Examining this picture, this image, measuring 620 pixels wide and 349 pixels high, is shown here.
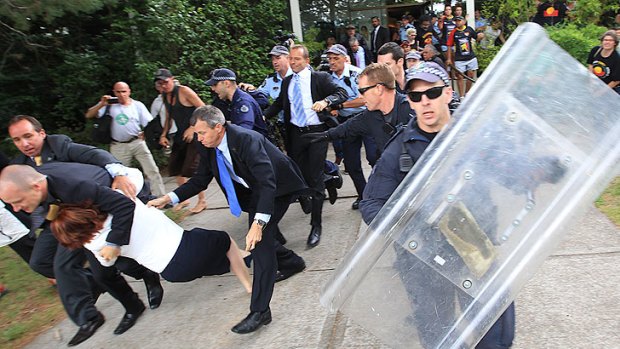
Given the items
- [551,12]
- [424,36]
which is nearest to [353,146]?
[424,36]

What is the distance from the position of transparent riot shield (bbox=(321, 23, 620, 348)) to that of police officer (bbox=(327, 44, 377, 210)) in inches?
108

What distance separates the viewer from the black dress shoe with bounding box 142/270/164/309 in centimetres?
395

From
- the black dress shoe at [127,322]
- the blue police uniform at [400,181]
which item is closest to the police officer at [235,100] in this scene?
the black dress shoe at [127,322]

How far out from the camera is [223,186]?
11.9 ft

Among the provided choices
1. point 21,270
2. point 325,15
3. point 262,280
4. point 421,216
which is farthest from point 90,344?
point 325,15

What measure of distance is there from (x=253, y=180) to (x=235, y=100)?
1.48 metres

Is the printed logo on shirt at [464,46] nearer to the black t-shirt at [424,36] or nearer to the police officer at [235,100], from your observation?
the black t-shirt at [424,36]

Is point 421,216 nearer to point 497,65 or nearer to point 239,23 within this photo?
point 497,65

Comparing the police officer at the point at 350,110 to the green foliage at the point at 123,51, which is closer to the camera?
the police officer at the point at 350,110

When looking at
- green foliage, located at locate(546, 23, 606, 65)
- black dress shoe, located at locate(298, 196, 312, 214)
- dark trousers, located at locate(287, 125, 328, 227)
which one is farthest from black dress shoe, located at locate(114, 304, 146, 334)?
green foliage, located at locate(546, 23, 606, 65)

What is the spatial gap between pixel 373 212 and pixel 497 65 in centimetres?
81

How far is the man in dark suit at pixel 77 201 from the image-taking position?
2.96 meters

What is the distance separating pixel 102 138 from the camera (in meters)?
5.68

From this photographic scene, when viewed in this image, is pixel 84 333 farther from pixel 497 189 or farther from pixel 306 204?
pixel 497 189
